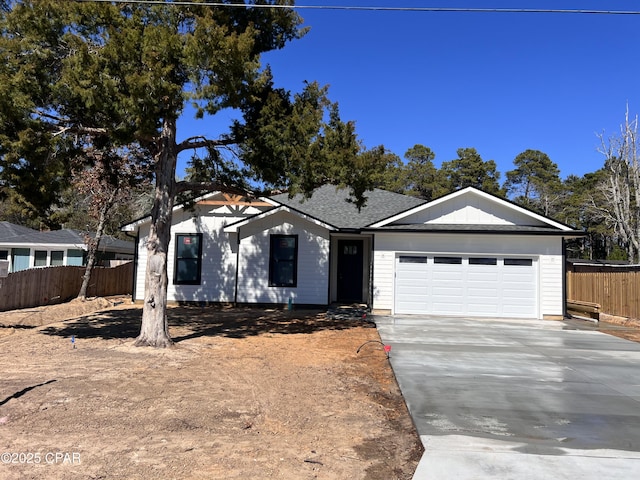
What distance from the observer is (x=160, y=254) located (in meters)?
9.52

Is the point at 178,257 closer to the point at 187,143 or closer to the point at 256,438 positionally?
the point at 187,143

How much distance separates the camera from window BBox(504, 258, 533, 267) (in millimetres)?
15594

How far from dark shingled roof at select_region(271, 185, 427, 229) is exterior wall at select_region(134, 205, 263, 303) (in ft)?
7.88

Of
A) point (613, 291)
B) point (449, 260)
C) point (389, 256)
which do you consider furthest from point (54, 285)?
point (613, 291)

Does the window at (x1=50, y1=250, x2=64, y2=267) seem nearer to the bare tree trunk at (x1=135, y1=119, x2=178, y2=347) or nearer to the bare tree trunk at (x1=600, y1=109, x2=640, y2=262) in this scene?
the bare tree trunk at (x1=135, y1=119, x2=178, y2=347)

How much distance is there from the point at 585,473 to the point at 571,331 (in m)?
10.1

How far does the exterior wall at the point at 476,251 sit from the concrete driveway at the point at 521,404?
415 cm

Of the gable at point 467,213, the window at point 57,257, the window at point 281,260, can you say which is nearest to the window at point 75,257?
the window at point 57,257

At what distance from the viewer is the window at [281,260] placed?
17062 mm

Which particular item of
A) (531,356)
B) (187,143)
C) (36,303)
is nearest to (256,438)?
(531,356)

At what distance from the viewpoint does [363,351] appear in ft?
31.0

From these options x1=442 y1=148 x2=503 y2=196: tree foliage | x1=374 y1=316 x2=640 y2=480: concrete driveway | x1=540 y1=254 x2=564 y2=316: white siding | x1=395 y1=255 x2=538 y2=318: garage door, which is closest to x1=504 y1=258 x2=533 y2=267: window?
x1=395 y1=255 x2=538 y2=318: garage door

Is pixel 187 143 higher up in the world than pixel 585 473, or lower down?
higher up

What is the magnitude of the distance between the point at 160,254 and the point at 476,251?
10474 millimetres
